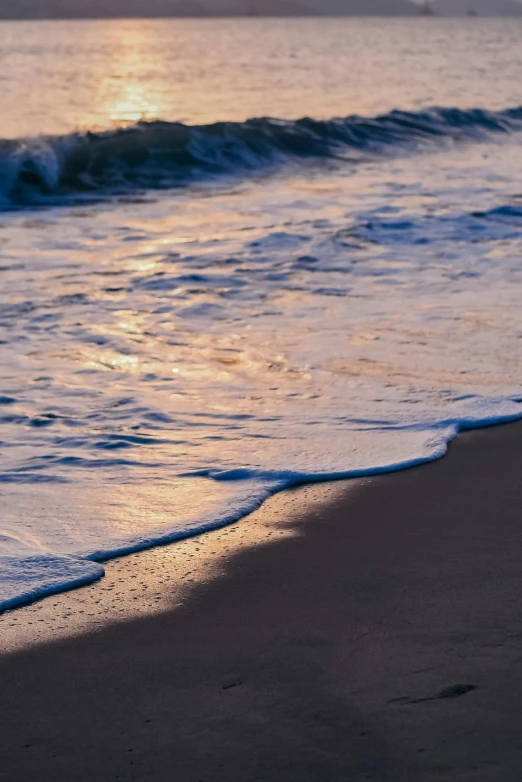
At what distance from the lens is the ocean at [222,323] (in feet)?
11.7

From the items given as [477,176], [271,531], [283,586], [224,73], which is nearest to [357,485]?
[271,531]

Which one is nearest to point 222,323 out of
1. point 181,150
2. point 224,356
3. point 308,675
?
point 224,356

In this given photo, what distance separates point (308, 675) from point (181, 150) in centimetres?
1342

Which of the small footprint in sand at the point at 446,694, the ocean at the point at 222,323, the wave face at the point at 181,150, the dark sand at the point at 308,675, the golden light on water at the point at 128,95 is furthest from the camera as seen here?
the golden light on water at the point at 128,95

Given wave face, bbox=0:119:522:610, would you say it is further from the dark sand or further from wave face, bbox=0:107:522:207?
wave face, bbox=0:107:522:207

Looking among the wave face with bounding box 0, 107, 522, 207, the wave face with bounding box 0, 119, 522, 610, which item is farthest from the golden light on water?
the wave face with bounding box 0, 119, 522, 610

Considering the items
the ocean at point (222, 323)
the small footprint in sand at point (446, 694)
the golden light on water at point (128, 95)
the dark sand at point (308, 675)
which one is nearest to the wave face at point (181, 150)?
the ocean at point (222, 323)

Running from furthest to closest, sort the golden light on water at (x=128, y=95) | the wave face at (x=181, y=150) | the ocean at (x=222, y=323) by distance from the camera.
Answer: the golden light on water at (x=128, y=95) < the wave face at (x=181, y=150) < the ocean at (x=222, y=323)

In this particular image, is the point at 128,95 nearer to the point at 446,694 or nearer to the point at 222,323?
the point at 222,323

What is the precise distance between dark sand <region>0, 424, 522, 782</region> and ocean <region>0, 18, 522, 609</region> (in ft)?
1.43

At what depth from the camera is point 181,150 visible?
1494 cm

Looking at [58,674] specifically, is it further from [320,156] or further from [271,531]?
[320,156]

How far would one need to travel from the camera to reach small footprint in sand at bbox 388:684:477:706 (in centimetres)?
219

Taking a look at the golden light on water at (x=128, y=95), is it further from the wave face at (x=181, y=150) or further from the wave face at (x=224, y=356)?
the wave face at (x=224, y=356)
